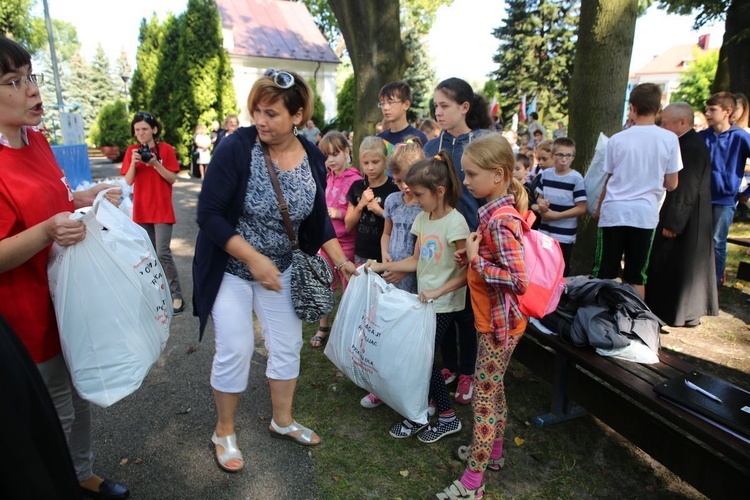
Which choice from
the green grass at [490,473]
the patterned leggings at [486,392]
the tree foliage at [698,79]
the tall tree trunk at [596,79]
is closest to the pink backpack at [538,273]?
the patterned leggings at [486,392]

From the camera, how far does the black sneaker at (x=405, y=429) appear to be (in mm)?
2850

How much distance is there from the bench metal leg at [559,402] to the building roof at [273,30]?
26702mm

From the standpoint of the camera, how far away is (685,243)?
428 cm

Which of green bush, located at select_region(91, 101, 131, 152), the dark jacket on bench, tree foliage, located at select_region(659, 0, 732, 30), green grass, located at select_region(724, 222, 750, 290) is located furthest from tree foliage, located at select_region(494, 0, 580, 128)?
the dark jacket on bench

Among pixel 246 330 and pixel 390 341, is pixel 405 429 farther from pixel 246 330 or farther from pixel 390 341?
pixel 246 330

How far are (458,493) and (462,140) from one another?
82.3 inches

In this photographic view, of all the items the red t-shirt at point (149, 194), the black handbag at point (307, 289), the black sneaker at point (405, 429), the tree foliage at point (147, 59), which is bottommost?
the black sneaker at point (405, 429)

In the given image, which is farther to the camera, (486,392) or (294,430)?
(294,430)

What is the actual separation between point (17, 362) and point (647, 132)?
4223 mm

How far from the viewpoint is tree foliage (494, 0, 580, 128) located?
26.6 meters

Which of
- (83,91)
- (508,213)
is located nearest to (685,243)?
(508,213)

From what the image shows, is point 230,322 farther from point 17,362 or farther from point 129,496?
point 17,362

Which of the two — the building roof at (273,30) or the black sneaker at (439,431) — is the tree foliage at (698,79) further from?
the black sneaker at (439,431)

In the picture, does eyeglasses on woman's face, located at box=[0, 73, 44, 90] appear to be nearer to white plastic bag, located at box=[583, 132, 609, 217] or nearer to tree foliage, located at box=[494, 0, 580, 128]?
white plastic bag, located at box=[583, 132, 609, 217]
